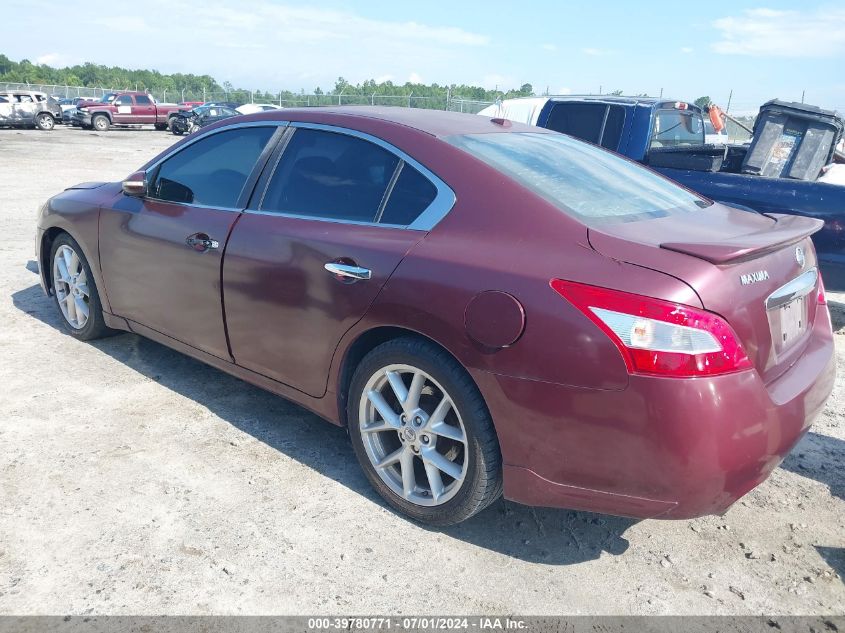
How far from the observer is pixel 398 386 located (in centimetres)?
287

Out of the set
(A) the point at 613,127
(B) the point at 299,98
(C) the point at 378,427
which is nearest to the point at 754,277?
(C) the point at 378,427

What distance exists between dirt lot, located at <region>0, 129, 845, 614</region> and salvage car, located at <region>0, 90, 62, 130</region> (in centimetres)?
2959

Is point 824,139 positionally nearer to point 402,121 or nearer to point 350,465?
point 402,121

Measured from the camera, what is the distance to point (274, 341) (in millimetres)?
3354

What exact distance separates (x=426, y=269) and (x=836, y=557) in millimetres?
1976

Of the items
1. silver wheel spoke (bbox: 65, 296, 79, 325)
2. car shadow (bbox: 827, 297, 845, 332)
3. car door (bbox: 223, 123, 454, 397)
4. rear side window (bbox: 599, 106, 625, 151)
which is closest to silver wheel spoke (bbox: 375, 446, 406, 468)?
car door (bbox: 223, 123, 454, 397)

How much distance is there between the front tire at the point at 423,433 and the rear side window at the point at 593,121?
4.57 meters

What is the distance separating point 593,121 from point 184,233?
4.71 m

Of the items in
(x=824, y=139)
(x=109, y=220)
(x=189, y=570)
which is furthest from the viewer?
(x=824, y=139)

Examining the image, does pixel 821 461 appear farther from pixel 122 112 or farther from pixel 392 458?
pixel 122 112

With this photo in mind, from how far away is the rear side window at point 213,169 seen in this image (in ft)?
11.9

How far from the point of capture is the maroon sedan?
7.46 feet

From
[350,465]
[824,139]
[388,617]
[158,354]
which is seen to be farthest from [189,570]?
[824,139]

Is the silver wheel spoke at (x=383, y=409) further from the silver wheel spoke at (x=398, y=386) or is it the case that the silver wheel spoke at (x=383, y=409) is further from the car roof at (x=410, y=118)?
the car roof at (x=410, y=118)
